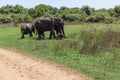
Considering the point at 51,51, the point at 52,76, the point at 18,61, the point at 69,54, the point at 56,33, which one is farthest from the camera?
the point at 56,33

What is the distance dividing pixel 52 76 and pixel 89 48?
533 cm

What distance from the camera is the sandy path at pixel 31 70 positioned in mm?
11521

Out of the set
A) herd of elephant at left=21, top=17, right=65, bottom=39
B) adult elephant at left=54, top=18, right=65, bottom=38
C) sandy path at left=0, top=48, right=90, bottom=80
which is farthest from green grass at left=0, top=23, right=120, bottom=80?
adult elephant at left=54, top=18, right=65, bottom=38

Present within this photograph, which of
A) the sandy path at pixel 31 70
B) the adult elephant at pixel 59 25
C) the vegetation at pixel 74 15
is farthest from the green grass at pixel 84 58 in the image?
the vegetation at pixel 74 15

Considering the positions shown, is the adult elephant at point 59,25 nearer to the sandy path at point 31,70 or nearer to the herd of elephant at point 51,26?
the herd of elephant at point 51,26

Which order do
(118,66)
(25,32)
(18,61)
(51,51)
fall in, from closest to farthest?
(118,66), (18,61), (51,51), (25,32)

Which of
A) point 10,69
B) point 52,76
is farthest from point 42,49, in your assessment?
point 52,76

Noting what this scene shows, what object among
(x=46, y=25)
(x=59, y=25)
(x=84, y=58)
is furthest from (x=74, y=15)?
(x=84, y=58)

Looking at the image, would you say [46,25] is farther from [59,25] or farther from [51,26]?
[59,25]

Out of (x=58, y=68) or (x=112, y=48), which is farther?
(x=112, y=48)

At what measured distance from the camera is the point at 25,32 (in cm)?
2744

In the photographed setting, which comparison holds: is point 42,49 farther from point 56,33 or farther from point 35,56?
point 56,33

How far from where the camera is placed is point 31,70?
12828 millimetres

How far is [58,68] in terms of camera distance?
13.1 meters
